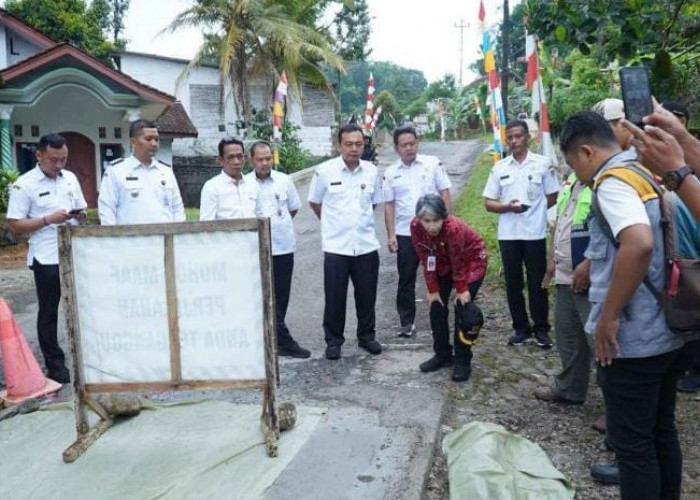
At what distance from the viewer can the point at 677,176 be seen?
1.98 meters

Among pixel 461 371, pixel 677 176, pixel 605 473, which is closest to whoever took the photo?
pixel 677 176

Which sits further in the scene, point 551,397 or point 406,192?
point 406,192

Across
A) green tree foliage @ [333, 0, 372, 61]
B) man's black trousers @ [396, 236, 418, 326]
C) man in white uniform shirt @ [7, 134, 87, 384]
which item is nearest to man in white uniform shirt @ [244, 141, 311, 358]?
man's black trousers @ [396, 236, 418, 326]

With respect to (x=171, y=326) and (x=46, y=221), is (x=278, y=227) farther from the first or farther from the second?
(x=171, y=326)

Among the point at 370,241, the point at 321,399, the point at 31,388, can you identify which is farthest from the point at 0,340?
the point at 370,241

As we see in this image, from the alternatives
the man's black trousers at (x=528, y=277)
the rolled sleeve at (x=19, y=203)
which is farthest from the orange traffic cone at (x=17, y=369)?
the man's black trousers at (x=528, y=277)

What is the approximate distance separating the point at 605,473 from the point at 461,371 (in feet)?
4.56

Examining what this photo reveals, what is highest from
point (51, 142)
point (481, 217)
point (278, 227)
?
Result: point (51, 142)

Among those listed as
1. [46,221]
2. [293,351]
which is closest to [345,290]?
[293,351]

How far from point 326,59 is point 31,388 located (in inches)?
772

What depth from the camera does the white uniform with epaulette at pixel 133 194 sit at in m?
4.79

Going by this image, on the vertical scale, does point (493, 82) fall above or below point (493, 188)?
above

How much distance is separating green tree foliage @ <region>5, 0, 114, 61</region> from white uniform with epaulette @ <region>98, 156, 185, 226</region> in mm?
18493

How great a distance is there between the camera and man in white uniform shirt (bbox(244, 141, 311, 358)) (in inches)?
204
